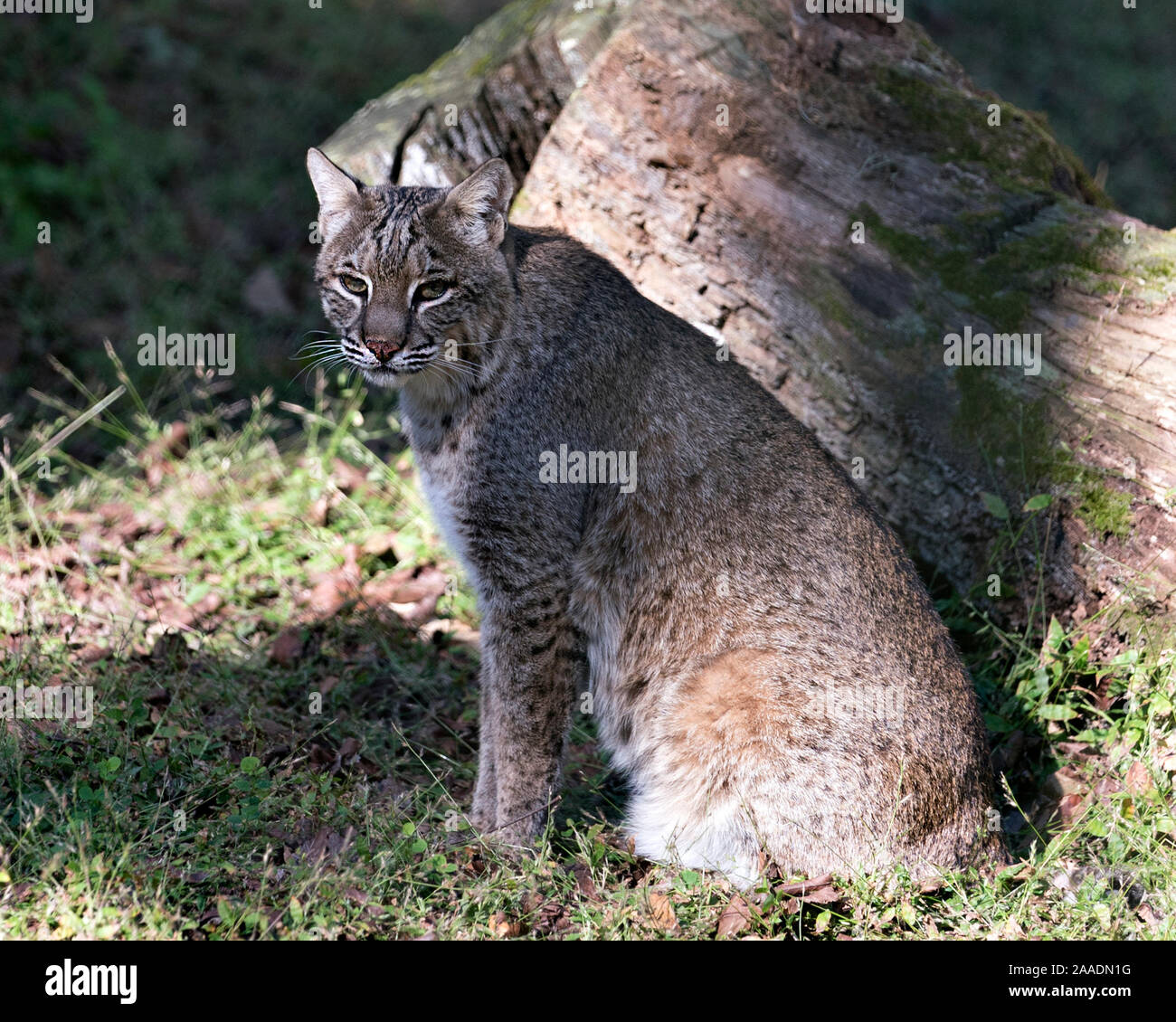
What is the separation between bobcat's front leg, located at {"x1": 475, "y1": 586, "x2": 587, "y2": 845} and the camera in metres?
4.61

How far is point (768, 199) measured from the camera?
18.7 feet

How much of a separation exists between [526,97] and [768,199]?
1.61 m

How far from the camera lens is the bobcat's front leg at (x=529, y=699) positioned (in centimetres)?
461

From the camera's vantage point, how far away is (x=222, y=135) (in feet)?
33.8

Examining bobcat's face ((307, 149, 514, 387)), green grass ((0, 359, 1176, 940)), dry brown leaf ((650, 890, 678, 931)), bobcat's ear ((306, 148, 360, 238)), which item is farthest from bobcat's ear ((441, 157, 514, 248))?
dry brown leaf ((650, 890, 678, 931))

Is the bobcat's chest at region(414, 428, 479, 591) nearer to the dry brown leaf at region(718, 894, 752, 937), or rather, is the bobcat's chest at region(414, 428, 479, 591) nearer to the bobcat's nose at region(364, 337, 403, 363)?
the bobcat's nose at region(364, 337, 403, 363)

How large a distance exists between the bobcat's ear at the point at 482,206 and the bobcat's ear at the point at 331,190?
0.45 m

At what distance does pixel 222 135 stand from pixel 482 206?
6.76 metres

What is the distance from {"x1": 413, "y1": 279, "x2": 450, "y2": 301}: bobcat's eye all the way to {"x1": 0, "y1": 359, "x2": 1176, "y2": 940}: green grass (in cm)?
203

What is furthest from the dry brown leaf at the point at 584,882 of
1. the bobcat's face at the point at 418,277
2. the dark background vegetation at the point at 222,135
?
the dark background vegetation at the point at 222,135

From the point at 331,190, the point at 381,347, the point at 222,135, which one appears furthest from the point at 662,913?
the point at 222,135

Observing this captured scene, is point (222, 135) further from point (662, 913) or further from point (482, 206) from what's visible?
point (662, 913)

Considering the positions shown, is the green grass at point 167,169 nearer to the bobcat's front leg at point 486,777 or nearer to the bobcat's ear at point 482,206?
the bobcat's ear at point 482,206
